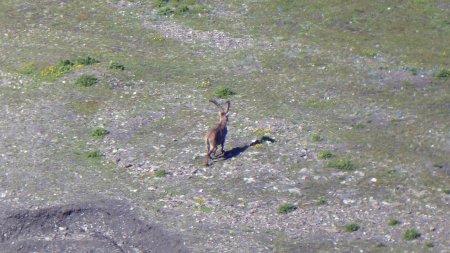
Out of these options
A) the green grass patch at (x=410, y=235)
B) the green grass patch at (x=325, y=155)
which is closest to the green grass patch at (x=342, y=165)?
the green grass patch at (x=325, y=155)

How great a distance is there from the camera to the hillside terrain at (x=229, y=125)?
21.1 m

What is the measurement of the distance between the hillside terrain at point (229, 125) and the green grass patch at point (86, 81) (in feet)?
0.58

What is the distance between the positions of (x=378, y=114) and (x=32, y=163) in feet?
Answer: 36.0

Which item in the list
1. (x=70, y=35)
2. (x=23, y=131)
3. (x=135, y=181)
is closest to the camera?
(x=135, y=181)

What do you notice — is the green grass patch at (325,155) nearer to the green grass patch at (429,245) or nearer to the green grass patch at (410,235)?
the green grass patch at (410,235)

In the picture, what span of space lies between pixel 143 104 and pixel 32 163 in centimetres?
512

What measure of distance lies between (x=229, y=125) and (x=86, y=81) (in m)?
6.13

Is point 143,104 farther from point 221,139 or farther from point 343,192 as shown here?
point 343,192

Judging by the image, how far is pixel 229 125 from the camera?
88.4ft

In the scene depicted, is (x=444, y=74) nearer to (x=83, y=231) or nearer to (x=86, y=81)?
(x=86, y=81)

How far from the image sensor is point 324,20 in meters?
35.9

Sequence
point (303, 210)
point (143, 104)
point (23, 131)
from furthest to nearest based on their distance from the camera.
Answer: point (143, 104) → point (23, 131) → point (303, 210)

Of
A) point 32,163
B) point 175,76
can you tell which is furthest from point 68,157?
point 175,76

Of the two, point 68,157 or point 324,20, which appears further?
point 324,20
